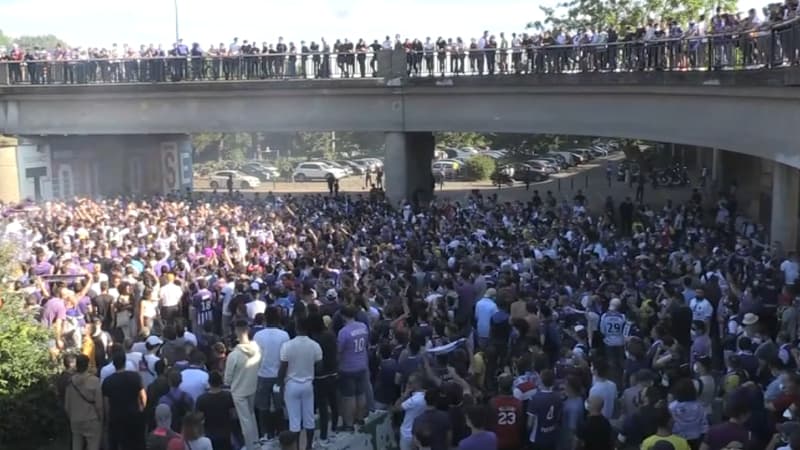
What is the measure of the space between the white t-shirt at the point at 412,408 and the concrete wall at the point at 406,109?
13.3 m

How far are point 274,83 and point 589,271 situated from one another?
1864 cm

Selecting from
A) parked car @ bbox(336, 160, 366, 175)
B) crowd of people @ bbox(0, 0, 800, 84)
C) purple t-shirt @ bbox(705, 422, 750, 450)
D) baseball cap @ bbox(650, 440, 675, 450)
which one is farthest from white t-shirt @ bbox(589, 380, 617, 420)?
parked car @ bbox(336, 160, 366, 175)

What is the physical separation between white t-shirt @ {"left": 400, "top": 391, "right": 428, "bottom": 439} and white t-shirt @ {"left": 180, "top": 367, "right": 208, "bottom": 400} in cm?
190

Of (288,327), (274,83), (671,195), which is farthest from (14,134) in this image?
(288,327)

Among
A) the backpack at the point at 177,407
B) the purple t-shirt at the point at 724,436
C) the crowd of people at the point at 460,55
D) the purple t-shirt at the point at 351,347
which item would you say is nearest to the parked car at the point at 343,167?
the crowd of people at the point at 460,55

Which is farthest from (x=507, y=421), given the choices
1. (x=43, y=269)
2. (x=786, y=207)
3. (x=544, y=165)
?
(x=544, y=165)

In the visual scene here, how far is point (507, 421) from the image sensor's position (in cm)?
795

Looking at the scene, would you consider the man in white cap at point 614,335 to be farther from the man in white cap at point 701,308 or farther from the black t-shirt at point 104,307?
the black t-shirt at point 104,307

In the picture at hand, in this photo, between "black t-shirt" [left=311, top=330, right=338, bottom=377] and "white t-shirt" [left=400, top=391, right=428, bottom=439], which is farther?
"black t-shirt" [left=311, top=330, right=338, bottom=377]

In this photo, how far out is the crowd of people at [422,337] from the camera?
796 centimetres

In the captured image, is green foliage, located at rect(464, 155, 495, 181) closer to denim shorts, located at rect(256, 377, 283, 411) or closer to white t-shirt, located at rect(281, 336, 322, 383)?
denim shorts, located at rect(256, 377, 283, 411)

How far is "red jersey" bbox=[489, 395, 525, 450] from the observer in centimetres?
794

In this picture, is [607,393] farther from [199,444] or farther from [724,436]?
[199,444]

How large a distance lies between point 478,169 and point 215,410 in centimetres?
4555
